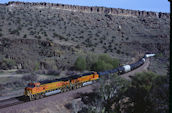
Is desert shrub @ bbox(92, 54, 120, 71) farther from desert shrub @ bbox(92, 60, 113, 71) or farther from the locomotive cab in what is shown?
the locomotive cab

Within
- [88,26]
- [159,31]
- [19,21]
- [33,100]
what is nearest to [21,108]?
[33,100]

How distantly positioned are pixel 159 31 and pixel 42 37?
2292 inches

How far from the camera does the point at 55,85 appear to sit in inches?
953

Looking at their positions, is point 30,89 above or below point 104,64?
below

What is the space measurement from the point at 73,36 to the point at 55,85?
4645 cm

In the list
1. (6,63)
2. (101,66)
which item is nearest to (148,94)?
(101,66)

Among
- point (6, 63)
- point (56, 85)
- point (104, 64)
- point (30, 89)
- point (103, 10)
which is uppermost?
point (103, 10)

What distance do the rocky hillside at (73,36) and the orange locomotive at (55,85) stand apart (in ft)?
57.7

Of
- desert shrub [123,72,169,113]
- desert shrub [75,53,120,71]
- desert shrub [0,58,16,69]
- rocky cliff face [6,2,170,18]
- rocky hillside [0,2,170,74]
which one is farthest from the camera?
rocky cliff face [6,2,170,18]

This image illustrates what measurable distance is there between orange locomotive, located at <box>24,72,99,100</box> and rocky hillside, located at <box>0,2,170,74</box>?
1760 cm

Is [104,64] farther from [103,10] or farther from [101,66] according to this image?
[103,10]

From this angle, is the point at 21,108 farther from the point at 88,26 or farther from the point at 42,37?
the point at 88,26

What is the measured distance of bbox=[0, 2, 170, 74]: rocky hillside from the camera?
48522mm

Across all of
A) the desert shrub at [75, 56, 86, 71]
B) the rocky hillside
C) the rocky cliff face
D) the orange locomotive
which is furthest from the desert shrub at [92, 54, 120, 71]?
the rocky cliff face
